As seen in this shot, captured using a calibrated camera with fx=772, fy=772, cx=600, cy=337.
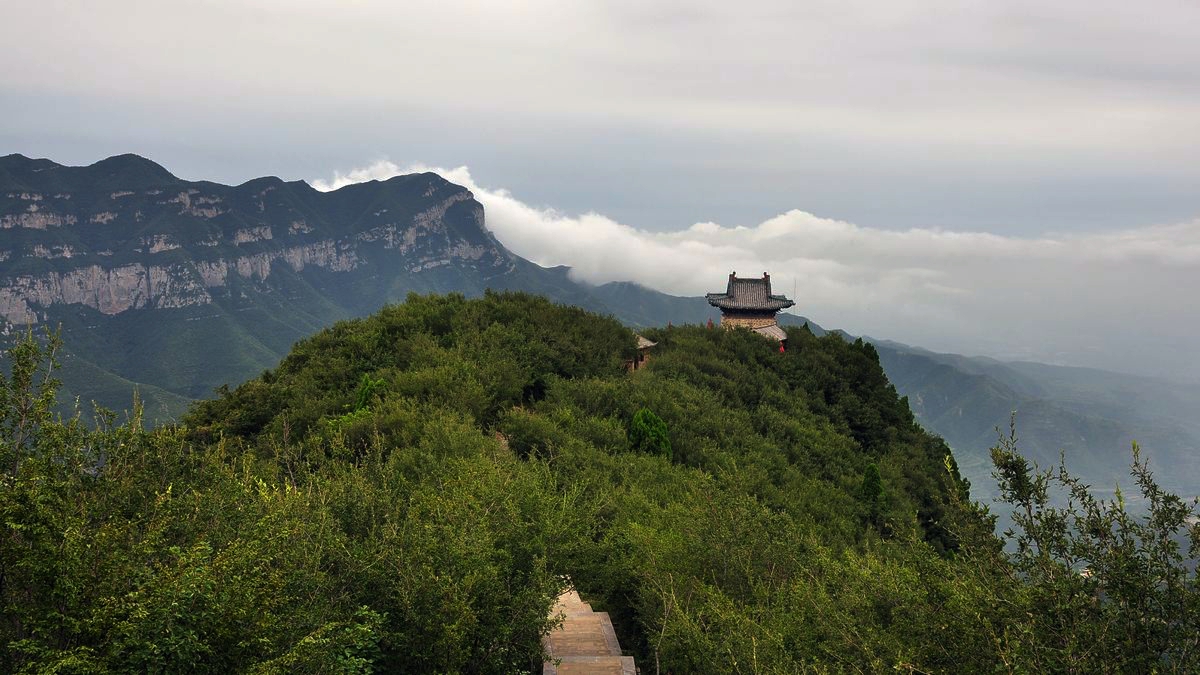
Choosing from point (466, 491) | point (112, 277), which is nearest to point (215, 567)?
point (466, 491)

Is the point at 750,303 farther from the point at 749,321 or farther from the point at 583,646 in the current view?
the point at 583,646

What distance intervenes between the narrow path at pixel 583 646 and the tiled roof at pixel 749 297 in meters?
43.5

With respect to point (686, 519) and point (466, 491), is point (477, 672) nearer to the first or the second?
point (466, 491)

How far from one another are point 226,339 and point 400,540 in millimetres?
180711

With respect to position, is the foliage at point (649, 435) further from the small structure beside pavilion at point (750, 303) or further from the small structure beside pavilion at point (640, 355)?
the small structure beside pavilion at point (750, 303)

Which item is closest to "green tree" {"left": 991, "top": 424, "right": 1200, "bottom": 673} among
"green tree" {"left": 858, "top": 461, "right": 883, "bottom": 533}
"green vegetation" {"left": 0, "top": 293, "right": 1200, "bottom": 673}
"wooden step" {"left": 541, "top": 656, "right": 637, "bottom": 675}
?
"green vegetation" {"left": 0, "top": 293, "right": 1200, "bottom": 673}

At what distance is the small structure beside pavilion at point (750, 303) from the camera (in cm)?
5784

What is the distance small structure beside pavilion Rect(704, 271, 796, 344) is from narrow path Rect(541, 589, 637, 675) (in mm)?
42738

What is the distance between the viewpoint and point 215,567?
7.75m

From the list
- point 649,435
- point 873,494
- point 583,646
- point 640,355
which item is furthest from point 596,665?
point 640,355

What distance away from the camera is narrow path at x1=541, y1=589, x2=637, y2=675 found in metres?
12.4

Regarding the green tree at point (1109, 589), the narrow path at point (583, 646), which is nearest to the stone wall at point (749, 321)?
the narrow path at point (583, 646)

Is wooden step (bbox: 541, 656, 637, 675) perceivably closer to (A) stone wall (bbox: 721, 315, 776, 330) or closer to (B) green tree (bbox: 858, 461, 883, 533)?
(B) green tree (bbox: 858, 461, 883, 533)

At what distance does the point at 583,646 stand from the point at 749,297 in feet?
154
